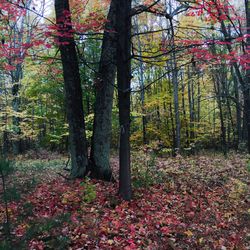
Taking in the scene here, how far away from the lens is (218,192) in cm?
665

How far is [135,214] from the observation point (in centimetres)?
513

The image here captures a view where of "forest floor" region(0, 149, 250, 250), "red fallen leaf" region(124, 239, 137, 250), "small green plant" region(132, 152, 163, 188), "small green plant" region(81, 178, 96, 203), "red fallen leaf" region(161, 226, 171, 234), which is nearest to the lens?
"red fallen leaf" region(124, 239, 137, 250)

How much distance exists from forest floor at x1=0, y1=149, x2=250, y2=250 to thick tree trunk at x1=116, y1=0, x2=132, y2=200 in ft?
2.53

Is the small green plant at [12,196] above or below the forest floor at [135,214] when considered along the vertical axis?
above

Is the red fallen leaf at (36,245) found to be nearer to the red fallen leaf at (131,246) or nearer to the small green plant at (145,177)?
the red fallen leaf at (131,246)

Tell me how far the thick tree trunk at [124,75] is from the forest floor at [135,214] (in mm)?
772

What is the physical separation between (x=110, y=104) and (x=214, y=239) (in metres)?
4.20

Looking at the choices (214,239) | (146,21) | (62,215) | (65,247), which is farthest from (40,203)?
(146,21)

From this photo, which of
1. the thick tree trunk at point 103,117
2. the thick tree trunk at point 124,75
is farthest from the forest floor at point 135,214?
the thick tree trunk at point 124,75

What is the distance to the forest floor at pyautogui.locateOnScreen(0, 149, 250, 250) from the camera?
13.3ft

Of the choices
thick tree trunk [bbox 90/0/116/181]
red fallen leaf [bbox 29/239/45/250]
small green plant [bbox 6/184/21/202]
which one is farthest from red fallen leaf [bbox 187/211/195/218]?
small green plant [bbox 6/184/21/202]

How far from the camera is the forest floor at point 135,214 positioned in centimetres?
405

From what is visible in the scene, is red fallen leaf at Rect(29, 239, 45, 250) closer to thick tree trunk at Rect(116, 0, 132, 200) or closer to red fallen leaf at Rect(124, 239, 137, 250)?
red fallen leaf at Rect(124, 239, 137, 250)

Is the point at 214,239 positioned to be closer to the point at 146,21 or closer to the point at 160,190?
the point at 160,190
